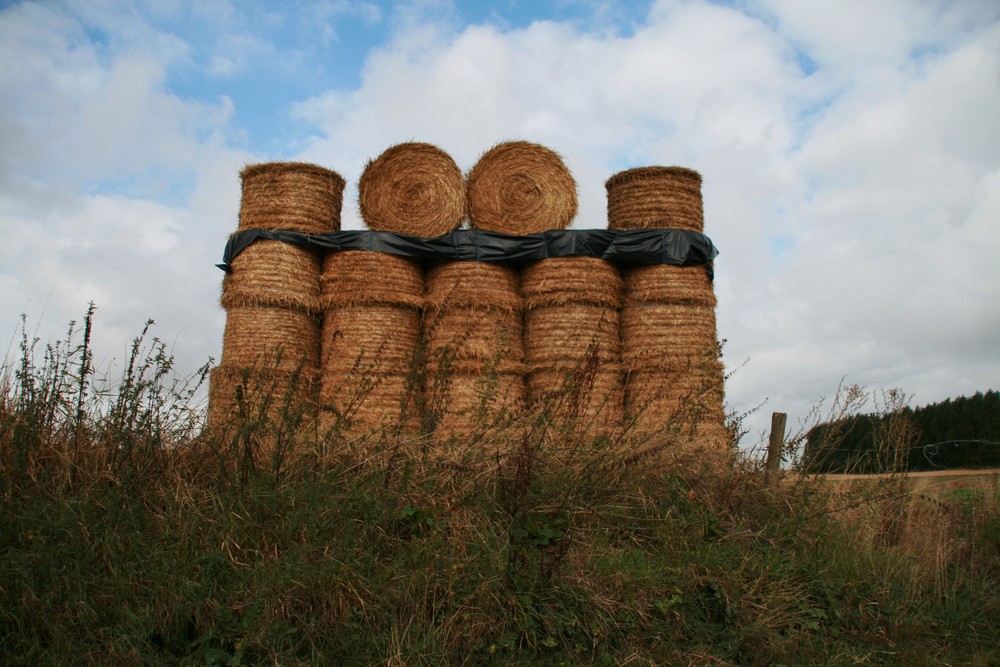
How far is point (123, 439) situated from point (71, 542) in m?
0.75

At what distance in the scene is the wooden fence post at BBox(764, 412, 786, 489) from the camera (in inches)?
212

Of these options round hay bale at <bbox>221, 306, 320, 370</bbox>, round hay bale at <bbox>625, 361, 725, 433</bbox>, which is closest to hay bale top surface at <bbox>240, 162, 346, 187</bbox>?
round hay bale at <bbox>221, 306, 320, 370</bbox>

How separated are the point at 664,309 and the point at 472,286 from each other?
209 cm

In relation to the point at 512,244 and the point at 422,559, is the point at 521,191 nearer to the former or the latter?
the point at 512,244

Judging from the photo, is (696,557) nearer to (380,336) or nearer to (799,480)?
(799,480)

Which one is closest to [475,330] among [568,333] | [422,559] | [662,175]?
[568,333]

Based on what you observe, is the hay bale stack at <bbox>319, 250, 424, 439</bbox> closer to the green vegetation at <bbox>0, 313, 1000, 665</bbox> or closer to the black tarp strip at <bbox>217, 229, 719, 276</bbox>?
the black tarp strip at <bbox>217, 229, 719, 276</bbox>

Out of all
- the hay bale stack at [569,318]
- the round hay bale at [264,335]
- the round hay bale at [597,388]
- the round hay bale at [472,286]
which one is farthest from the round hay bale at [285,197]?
the round hay bale at [597,388]

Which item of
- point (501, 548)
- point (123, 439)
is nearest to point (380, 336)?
point (123, 439)

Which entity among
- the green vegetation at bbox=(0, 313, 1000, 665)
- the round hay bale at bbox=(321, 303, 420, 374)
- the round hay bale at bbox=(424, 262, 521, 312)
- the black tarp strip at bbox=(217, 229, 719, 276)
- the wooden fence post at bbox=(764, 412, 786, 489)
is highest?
the black tarp strip at bbox=(217, 229, 719, 276)

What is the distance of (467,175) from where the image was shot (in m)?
8.83

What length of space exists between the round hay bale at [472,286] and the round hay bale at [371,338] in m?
0.39

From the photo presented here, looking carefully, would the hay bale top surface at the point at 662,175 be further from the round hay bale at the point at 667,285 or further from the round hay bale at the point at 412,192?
the round hay bale at the point at 412,192

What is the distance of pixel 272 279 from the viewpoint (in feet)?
26.2
